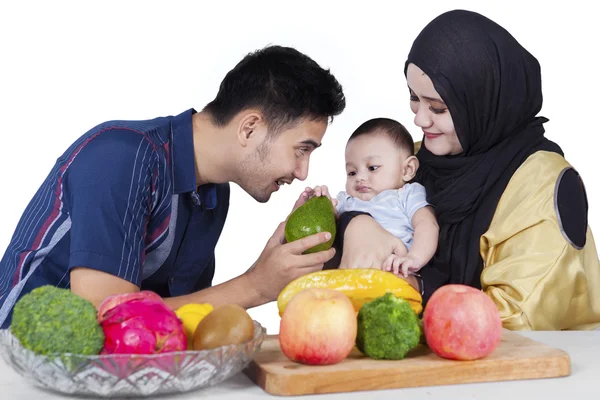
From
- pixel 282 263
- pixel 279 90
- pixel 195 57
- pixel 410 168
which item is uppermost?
pixel 195 57

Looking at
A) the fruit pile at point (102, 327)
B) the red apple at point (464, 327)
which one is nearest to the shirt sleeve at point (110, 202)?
the fruit pile at point (102, 327)

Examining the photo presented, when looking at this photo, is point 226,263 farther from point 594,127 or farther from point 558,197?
point 558,197

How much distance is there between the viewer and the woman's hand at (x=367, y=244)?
2.58 metres

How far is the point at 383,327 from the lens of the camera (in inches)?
66.1

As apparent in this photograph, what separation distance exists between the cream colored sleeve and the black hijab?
7 centimetres

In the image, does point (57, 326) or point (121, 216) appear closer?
point (57, 326)

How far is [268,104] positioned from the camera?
8.92ft

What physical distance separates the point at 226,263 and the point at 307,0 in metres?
1.64

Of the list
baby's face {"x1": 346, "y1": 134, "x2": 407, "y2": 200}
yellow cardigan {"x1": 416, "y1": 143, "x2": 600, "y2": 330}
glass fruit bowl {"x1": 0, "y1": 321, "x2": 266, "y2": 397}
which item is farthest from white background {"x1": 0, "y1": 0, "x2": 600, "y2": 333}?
glass fruit bowl {"x1": 0, "y1": 321, "x2": 266, "y2": 397}

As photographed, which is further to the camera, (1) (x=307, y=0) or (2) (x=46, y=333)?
(1) (x=307, y=0)

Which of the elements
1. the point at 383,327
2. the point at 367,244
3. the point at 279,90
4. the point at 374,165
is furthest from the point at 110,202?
the point at 383,327

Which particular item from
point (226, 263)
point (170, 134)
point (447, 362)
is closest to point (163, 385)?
point (447, 362)

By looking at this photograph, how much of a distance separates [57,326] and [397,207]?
1.50 metres

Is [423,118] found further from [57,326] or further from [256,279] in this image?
[57,326]
